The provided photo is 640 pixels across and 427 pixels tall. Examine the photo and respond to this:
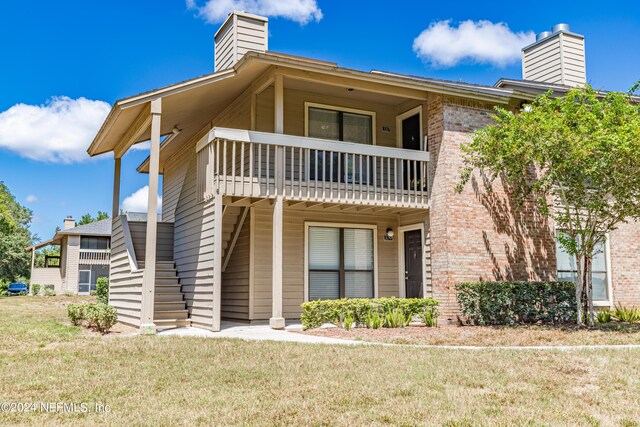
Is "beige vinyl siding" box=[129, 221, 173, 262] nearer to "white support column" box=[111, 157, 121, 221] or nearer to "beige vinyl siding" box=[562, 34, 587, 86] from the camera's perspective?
"white support column" box=[111, 157, 121, 221]

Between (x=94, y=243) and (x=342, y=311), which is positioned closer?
(x=342, y=311)

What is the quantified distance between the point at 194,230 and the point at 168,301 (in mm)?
1678

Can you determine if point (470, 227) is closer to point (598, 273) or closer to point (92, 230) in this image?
point (598, 273)

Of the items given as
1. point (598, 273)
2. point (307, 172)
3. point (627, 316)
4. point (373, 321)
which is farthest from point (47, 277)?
point (627, 316)

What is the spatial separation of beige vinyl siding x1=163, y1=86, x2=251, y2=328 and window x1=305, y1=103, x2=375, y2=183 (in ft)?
5.29

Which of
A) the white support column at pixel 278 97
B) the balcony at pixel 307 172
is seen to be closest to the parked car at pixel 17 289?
the balcony at pixel 307 172

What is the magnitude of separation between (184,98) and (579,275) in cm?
888

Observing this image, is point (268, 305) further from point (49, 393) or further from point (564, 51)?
point (564, 51)

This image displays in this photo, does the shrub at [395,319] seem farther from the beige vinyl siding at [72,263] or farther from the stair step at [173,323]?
the beige vinyl siding at [72,263]

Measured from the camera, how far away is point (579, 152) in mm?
10656

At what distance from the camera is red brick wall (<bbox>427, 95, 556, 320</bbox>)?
505 inches

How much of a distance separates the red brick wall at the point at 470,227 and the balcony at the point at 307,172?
59 cm

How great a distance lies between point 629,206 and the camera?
1137 cm

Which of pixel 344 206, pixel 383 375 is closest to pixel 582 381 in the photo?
pixel 383 375
